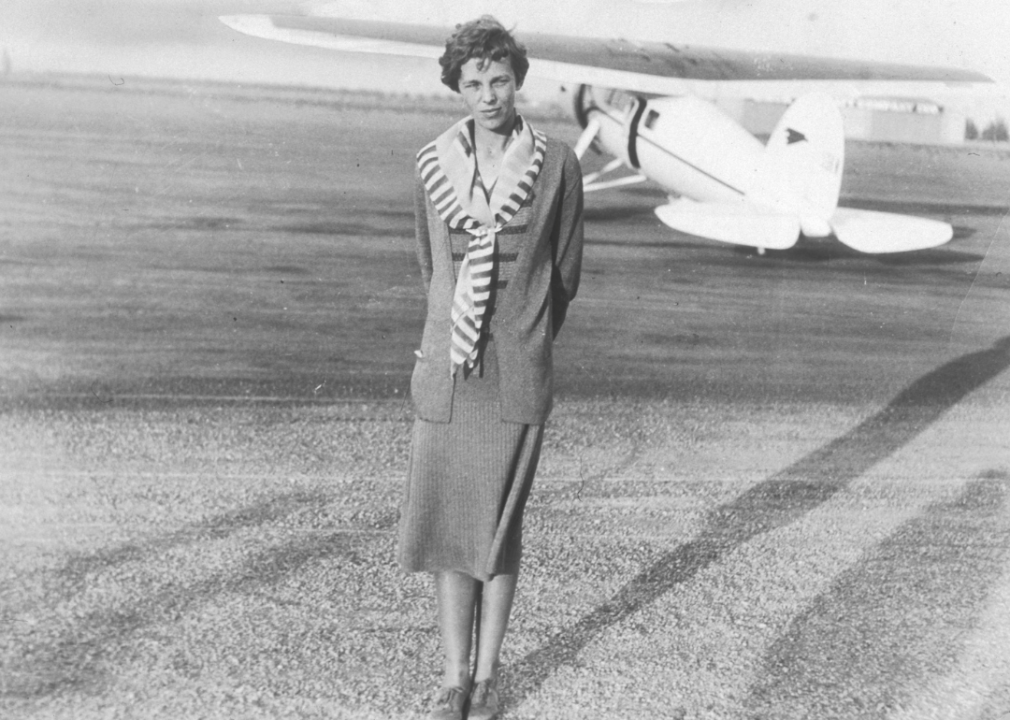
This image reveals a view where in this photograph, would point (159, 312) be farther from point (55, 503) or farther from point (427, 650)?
point (427, 650)

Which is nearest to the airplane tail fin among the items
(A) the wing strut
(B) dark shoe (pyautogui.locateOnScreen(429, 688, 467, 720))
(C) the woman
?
(A) the wing strut

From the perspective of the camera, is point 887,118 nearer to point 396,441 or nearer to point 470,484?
point 396,441

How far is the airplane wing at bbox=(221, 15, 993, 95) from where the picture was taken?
13.5ft

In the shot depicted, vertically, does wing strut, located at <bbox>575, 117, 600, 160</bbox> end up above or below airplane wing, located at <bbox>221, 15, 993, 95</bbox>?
below

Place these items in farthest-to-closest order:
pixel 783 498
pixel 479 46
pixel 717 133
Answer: pixel 717 133 → pixel 783 498 → pixel 479 46

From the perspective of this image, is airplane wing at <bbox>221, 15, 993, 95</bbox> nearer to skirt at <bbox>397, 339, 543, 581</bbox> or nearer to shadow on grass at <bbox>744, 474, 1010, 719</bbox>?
shadow on grass at <bbox>744, 474, 1010, 719</bbox>

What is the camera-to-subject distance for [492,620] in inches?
101

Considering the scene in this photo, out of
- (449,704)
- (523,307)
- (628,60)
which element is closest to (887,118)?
(628,60)

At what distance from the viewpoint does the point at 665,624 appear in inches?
127

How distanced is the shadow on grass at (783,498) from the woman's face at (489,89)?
1407 mm

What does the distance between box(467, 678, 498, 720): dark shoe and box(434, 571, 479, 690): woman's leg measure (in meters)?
0.03

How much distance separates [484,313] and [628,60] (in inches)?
104

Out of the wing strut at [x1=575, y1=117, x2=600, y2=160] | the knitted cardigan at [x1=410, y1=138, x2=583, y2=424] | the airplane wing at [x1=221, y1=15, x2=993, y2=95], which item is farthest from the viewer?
the wing strut at [x1=575, y1=117, x2=600, y2=160]

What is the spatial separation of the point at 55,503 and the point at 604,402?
231cm
